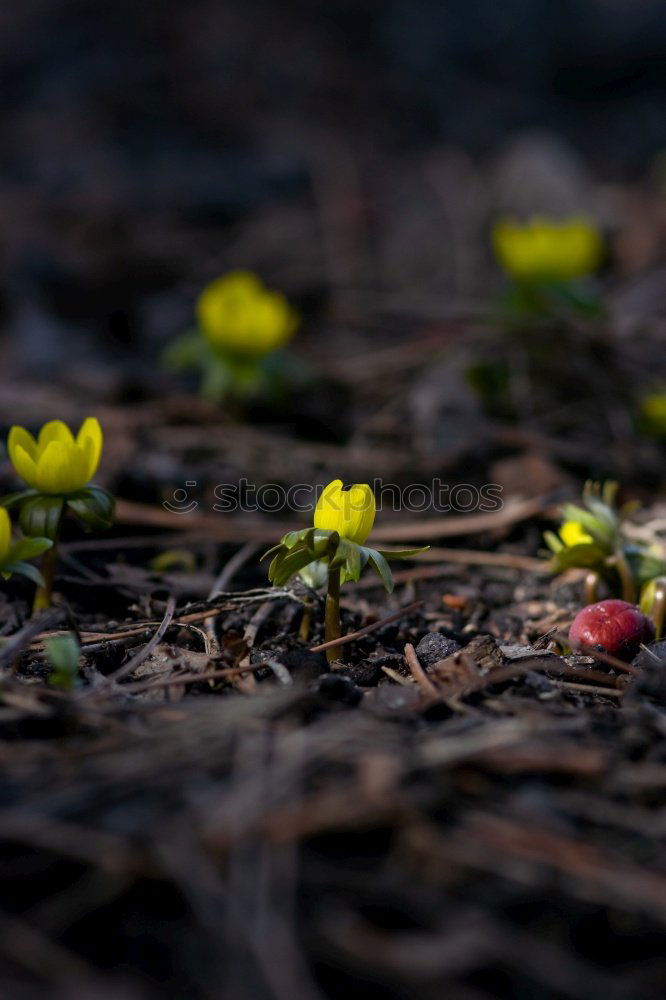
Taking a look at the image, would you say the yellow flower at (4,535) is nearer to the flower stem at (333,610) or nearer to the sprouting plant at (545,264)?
the flower stem at (333,610)

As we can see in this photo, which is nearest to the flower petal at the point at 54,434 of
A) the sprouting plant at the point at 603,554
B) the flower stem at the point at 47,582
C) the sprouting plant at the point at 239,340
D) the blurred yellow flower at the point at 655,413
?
the flower stem at the point at 47,582

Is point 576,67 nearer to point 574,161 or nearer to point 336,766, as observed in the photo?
point 574,161

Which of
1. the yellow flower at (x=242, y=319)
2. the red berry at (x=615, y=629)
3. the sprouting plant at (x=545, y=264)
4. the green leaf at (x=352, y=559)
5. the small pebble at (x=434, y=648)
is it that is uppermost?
the sprouting plant at (x=545, y=264)

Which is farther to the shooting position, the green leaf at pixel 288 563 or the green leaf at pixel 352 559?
the green leaf at pixel 288 563

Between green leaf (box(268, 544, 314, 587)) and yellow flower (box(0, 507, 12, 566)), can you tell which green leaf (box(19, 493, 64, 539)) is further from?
green leaf (box(268, 544, 314, 587))

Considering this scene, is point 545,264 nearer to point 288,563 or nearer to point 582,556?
point 582,556

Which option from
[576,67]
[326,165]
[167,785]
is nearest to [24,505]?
[167,785]

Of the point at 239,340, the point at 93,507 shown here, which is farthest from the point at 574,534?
the point at 239,340
